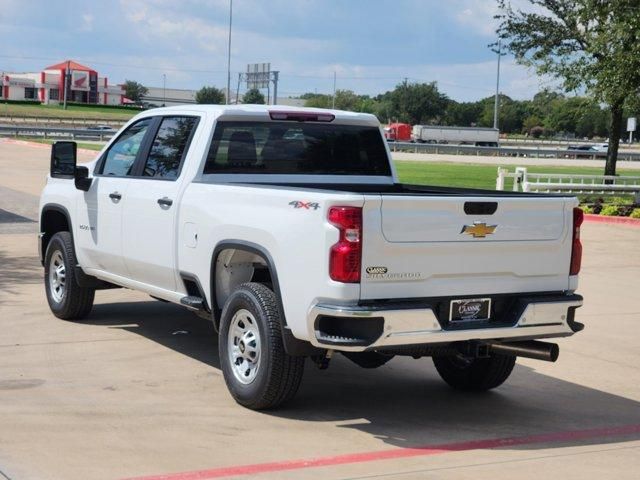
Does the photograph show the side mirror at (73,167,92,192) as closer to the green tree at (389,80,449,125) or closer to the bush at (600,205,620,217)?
the bush at (600,205,620,217)

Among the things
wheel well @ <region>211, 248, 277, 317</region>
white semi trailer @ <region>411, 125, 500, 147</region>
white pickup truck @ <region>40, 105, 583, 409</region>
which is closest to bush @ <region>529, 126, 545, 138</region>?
white semi trailer @ <region>411, 125, 500, 147</region>

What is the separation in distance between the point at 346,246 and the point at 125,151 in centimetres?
355

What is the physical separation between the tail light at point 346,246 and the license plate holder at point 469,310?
0.75 meters

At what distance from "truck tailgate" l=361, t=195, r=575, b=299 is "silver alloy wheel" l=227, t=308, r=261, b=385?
1062mm

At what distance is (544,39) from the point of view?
33.8m

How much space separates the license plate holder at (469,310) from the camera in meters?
6.77

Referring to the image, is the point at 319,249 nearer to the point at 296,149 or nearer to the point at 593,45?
the point at 296,149

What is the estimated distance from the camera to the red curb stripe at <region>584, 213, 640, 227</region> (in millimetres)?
22250

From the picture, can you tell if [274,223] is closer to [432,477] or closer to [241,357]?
[241,357]

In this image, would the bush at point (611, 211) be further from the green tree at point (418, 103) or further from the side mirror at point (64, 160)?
the green tree at point (418, 103)

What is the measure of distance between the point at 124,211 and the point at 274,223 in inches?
94.9

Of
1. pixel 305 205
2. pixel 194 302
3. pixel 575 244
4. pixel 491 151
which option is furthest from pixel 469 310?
pixel 491 151

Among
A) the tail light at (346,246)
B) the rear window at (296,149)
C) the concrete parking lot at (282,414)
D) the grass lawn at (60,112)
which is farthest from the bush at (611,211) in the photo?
the grass lawn at (60,112)

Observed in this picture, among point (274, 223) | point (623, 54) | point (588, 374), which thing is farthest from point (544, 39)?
point (274, 223)
